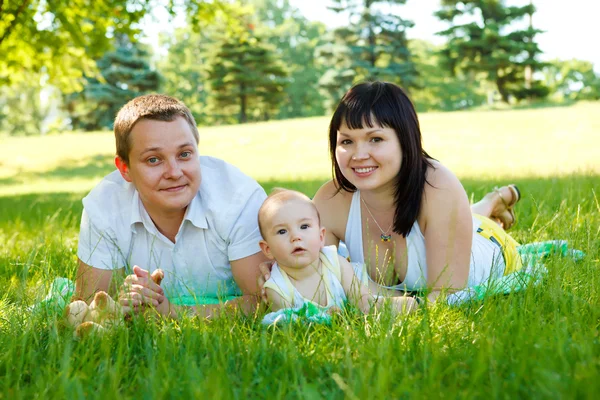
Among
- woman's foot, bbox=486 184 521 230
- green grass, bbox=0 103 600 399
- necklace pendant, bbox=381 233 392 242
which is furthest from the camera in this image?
woman's foot, bbox=486 184 521 230

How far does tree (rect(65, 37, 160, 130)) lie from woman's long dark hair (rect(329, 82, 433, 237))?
3165 cm

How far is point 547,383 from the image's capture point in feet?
5.25

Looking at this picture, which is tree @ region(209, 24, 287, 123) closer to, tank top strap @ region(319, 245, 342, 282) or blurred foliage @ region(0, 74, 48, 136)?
blurred foliage @ region(0, 74, 48, 136)

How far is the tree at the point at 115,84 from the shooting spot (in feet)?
109

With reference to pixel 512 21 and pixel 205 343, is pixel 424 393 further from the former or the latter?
pixel 512 21

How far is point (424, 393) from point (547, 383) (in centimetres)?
35

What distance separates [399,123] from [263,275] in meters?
1.17

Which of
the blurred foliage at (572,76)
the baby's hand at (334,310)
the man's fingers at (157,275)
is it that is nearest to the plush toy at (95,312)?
the man's fingers at (157,275)

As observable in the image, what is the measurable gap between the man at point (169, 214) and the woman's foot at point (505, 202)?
240 cm

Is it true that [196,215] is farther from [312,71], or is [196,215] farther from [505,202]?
[312,71]

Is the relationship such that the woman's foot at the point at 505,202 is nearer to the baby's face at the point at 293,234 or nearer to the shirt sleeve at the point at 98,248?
the baby's face at the point at 293,234

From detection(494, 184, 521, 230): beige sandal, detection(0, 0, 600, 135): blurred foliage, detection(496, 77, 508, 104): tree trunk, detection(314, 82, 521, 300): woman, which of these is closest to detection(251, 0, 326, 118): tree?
detection(0, 0, 600, 135): blurred foliage

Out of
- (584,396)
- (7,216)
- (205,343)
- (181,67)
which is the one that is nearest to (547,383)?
(584,396)

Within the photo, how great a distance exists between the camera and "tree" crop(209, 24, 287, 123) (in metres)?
37.2
